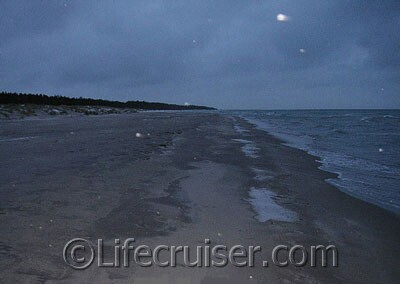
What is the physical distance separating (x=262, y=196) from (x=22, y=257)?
4739 millimetres

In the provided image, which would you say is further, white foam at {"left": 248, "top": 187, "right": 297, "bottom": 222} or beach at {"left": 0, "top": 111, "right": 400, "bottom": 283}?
white foam at {"left": 248, "top": 187, "right": 297, "bottom": 222}

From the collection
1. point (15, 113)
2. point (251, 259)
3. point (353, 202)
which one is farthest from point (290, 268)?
point (15, 113)

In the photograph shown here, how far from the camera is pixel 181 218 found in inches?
210

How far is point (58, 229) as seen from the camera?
4547mm

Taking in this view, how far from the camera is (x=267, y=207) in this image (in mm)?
6219

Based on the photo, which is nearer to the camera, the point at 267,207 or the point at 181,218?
the point at 181,218

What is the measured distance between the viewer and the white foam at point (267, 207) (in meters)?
5.63

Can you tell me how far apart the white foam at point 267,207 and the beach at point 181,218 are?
2 centimetres

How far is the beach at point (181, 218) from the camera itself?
3.63m

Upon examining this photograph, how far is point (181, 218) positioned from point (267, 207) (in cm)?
184

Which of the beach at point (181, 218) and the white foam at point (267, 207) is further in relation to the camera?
the white foam at point (267, 207)

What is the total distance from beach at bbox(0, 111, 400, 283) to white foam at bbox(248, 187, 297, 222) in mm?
21

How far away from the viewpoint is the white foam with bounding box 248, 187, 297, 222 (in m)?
5.63

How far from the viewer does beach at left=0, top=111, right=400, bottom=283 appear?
3633 millimetres
